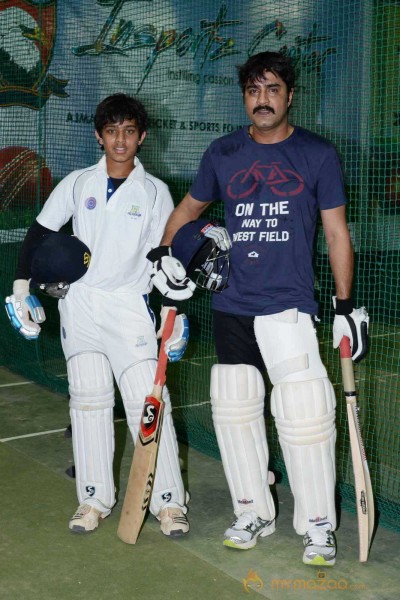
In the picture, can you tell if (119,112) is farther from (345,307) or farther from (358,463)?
(358,463)

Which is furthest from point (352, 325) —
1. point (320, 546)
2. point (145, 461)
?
point (145, 461)

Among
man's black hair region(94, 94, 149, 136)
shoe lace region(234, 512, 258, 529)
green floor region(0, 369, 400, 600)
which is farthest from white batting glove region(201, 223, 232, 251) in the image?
green floor region(0, 369, 400, 600)

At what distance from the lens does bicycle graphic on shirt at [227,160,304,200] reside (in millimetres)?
2713

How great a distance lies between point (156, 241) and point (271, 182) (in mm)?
555

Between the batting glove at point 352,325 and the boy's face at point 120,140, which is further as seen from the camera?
the boy's face at point 120,140

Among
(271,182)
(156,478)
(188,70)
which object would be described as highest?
(188,70)

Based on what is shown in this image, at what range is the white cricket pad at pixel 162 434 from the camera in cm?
302

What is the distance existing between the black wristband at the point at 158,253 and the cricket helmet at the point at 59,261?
0.24 meters

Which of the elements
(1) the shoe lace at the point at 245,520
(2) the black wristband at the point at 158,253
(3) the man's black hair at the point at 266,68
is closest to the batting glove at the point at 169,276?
(2) the black wristband at the point at 158,253

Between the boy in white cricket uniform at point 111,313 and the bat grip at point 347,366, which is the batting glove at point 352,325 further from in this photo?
the boy in white cricket uniform at point 111,313

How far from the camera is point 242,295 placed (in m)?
2.83

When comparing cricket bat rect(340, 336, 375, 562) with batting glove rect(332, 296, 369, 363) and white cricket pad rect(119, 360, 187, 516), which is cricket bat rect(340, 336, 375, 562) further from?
white cricket pad rect(119, 360, 187, 516)

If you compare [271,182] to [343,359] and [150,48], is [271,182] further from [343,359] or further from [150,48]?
[150,48]

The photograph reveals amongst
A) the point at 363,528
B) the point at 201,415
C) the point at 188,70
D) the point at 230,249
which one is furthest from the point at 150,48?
the point at 363,528
